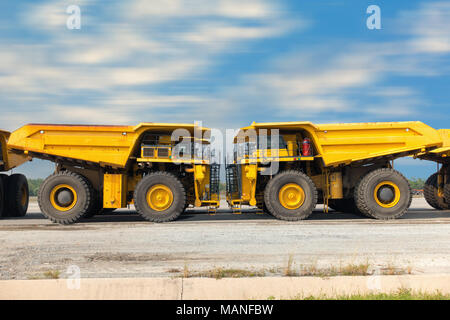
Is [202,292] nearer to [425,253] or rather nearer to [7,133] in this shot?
[425,253]

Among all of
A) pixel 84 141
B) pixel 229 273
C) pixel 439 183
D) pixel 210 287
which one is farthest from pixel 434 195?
pixel 210 287

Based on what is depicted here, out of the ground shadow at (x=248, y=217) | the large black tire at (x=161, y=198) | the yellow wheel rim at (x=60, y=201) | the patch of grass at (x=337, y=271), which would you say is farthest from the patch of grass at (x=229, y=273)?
the yellow wheel rim at (x=60, y=201)

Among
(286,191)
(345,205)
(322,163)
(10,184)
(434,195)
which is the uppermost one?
(322,163)

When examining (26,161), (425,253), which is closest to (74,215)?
(26,161)

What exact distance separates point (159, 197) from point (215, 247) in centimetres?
500

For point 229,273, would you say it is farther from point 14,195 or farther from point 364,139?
point 14,195

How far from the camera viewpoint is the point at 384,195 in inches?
505

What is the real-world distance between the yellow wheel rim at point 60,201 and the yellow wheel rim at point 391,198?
9.47 m

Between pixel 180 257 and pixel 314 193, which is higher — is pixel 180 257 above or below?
below

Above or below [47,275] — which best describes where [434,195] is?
above

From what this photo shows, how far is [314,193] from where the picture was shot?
41.1ft

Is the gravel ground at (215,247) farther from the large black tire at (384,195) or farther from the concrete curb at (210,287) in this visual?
the large black tire at (384,195)

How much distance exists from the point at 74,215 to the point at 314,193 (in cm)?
743
